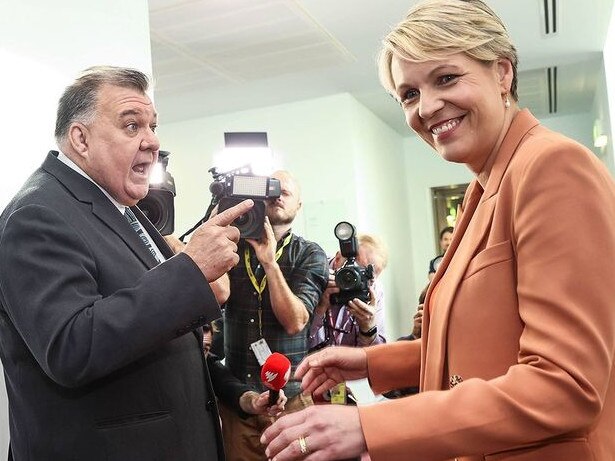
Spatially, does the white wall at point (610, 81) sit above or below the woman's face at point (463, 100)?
above

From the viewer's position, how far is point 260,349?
2346 mm

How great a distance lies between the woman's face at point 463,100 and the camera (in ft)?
3.24

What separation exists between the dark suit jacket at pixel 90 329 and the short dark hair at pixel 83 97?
112 millimetres

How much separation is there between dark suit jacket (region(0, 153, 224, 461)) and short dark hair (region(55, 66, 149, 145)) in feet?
0.37

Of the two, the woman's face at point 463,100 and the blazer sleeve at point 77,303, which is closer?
the woman's face at point 463,100

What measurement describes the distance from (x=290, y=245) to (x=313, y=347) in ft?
1.76

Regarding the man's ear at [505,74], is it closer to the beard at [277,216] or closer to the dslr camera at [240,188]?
the dslr camera at [240,188]

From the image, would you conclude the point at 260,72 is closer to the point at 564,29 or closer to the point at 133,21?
the point at 564,29

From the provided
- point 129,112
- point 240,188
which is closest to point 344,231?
point 240,188

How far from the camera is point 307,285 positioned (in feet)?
8.57

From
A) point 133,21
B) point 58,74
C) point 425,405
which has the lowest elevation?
point 425,405

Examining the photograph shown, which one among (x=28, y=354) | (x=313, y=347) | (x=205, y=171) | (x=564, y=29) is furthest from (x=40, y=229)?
(x=205, y=171)

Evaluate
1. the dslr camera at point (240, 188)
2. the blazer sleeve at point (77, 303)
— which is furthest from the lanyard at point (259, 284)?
the blazer sleeve at point (77, 303)

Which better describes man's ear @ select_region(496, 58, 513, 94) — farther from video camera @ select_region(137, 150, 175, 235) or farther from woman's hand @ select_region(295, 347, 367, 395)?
video camera @ select_region(137, 150, 175, 235)
